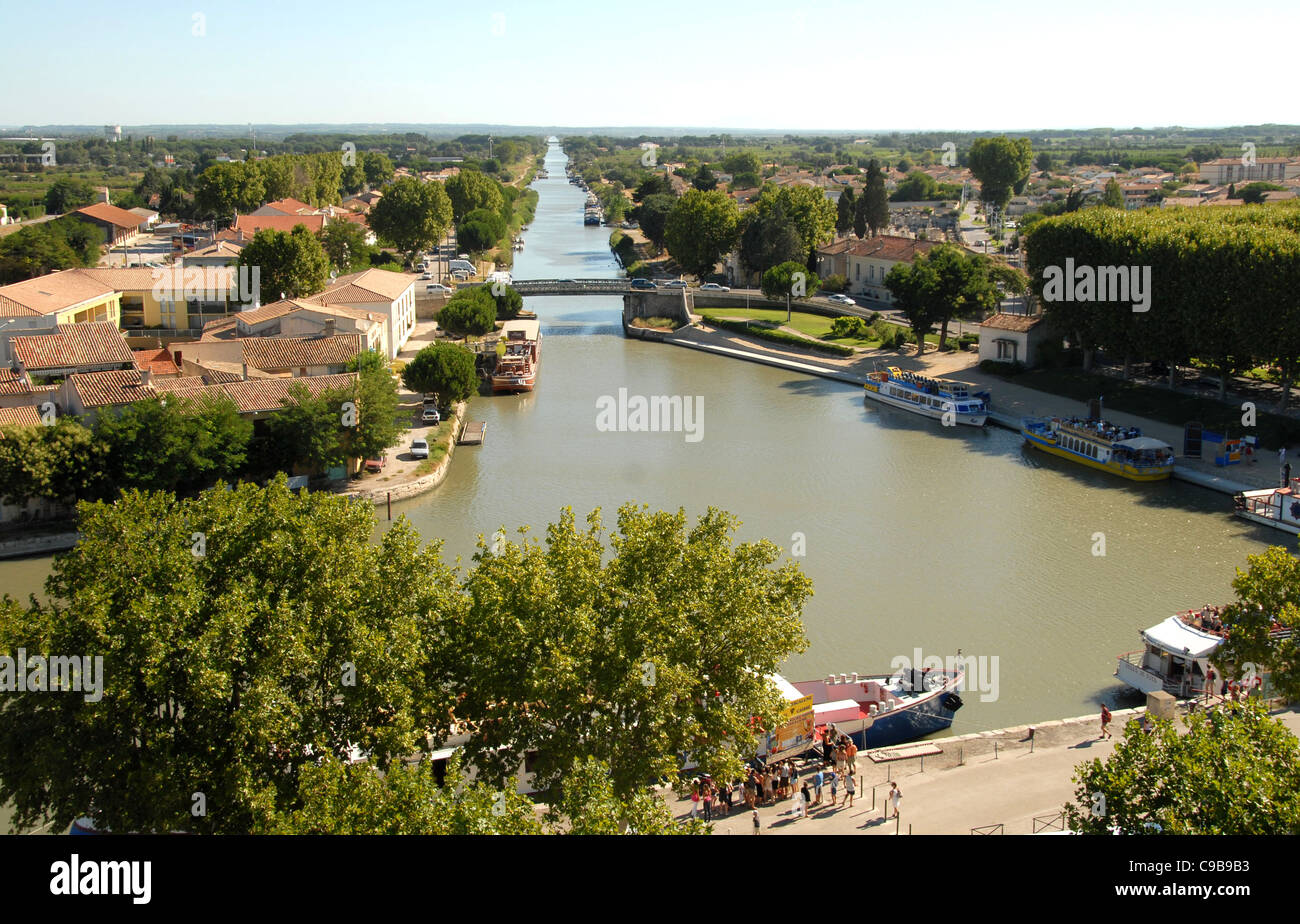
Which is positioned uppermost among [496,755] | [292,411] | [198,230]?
[198,230]

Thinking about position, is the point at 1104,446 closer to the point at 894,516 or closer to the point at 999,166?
the point at 894,516

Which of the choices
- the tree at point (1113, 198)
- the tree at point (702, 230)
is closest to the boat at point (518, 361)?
the tree at point (702, 230)

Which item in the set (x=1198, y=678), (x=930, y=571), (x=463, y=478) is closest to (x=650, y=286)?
(x=463, y=478)

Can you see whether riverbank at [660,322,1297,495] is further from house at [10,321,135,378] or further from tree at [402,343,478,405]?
house at [10,321,135,378]

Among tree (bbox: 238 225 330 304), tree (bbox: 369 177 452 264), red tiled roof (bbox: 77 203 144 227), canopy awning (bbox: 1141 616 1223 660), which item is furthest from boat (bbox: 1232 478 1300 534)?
red tiled roof (bbox: 77 203 144 227)

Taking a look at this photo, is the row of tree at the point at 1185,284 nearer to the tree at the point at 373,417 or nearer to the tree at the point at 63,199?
the tree at the point at 373,417
